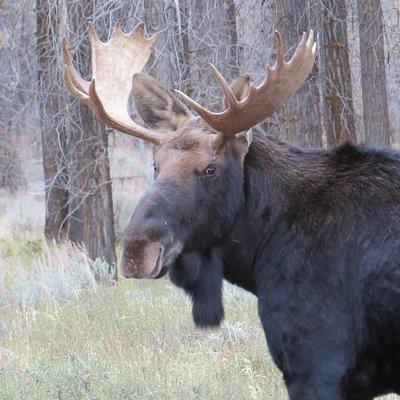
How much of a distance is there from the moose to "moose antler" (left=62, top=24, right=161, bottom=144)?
3 centimetres

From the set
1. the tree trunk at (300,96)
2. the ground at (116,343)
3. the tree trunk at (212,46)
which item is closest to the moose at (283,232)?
the ground at (116,343)

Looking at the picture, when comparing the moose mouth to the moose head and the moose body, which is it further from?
the moose body

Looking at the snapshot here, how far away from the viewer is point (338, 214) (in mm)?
5008

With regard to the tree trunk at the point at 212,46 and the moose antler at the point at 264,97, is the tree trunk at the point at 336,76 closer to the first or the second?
the tree trunk at the point at 212,46

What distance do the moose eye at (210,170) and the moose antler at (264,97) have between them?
0.42 feet

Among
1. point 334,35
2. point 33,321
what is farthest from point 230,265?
point 334,35

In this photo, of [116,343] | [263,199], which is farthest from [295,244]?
[116,343]

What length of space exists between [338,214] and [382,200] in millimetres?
246

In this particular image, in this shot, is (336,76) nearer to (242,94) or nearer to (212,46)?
(212,46)

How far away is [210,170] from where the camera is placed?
5.18 m

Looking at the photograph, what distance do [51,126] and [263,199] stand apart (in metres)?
8.86

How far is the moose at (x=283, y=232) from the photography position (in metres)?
4.79

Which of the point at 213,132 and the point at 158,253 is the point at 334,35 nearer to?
the point at 213,132

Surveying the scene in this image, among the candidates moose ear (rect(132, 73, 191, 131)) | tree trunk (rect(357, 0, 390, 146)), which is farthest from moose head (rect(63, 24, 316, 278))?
tree trunk (rect(357, 0, 390, 146))
